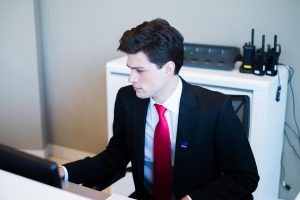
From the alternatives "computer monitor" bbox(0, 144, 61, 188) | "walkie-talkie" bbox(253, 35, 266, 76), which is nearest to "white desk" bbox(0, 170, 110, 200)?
"computer monitor" bbox(0, 144, 61, 188)

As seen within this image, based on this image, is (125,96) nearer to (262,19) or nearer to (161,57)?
(161,57)

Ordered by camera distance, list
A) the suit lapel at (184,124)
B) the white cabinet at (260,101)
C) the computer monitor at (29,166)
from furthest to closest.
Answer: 1. the white cabinet at (260,101)
2. the suit lapel at (184,124)
3. the computer monitor at (29,166)

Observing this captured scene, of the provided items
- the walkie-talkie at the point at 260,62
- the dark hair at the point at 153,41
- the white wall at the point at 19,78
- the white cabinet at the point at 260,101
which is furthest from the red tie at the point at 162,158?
the white wall at the point at 19,78

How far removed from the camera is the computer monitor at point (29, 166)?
991 millimetres

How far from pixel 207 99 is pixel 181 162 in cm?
25

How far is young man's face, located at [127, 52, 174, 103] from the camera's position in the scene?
1556 millimetres

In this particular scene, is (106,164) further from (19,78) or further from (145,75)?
(19,78)

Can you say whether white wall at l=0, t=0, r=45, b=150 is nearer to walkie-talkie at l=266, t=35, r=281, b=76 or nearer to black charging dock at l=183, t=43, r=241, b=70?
black charging dock at l=183, t=43, r=241, b=70

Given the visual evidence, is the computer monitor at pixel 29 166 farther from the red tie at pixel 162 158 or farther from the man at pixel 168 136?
the red tie at pixel 162 158

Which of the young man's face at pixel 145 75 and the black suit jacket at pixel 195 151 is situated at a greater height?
the young man's face at pixel 145 75

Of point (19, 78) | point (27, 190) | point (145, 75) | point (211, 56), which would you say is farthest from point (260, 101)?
point (19, 78)

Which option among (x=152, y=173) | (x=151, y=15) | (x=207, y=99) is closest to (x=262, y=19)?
(x=151, y=15)

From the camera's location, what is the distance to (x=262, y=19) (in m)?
2.45

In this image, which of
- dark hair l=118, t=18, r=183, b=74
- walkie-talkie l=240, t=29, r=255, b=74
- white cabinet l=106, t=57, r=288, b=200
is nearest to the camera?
dark hair l=118, t=18, r=183, b=74
